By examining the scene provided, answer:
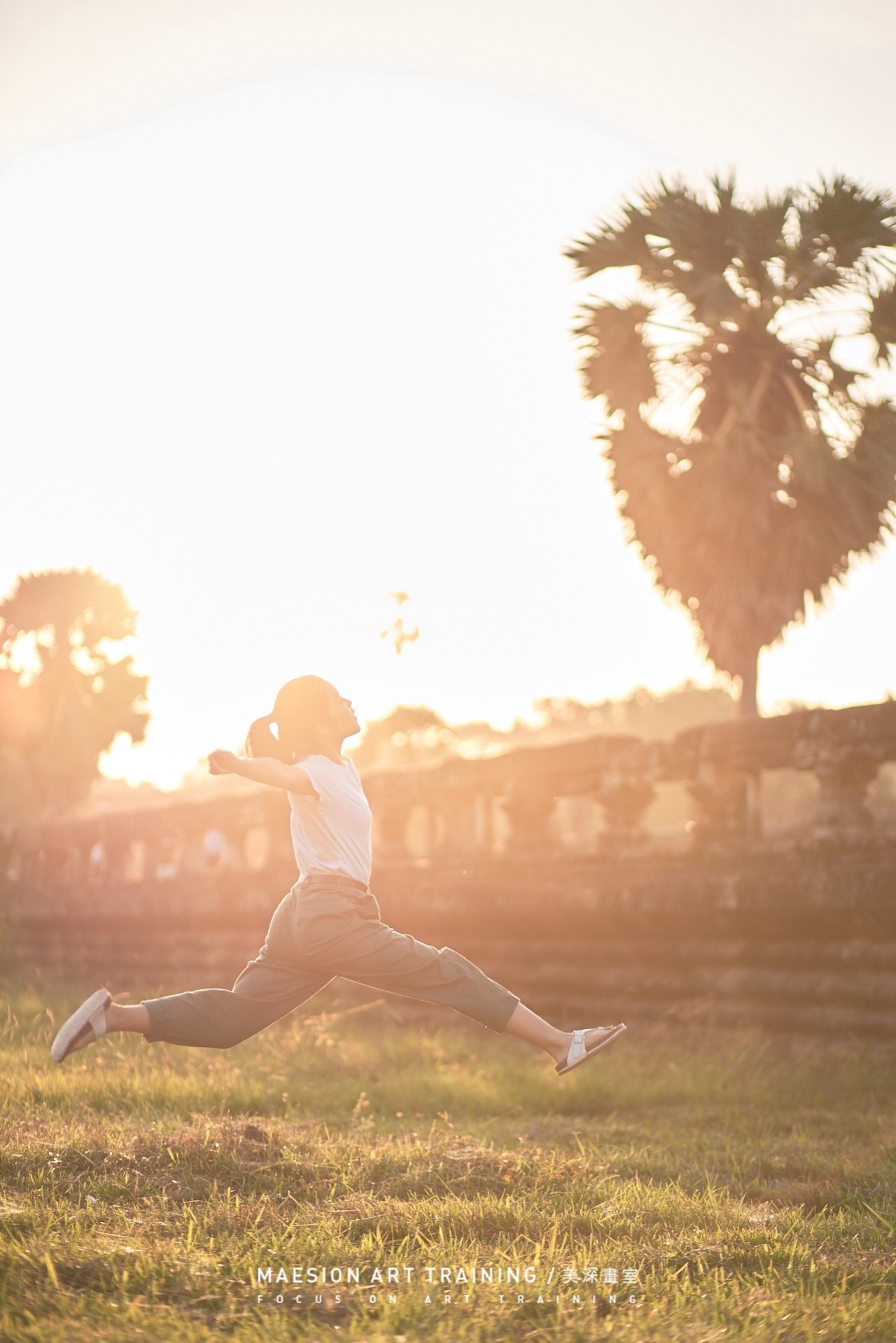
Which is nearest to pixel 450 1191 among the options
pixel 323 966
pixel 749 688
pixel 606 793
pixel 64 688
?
pixel 323 966

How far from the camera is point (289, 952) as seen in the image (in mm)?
4953

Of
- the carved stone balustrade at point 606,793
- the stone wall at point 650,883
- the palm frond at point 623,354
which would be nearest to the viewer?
the stone wall at point 650,883

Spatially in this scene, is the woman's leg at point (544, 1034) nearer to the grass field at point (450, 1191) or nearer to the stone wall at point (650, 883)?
the grass field at point (450, 1191)

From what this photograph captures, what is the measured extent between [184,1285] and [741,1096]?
14.5 feet

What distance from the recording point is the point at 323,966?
494 centimetres

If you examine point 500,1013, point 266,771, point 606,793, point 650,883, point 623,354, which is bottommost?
point 500,1013

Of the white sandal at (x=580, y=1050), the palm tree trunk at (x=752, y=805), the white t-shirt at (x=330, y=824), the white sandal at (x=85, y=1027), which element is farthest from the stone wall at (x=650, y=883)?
the white sandal at (x=85, y=1027)

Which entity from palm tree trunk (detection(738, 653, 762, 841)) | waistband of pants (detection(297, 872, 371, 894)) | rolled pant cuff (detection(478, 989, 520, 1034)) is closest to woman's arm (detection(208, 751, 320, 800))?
waistband of pants (detection(297, 872, 371, 894))

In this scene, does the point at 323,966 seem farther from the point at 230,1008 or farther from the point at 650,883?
the point at 650,883

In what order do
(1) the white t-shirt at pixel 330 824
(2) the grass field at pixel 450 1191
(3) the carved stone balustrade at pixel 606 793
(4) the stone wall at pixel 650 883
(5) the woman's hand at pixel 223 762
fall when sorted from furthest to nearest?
(3) the carved stone balustrade at pixel 606 793 < (4) the stone wall at pixel 650 883 < (1) the white t-shirt at pixel 330 824 < (5) the woman's hand at pixel 223 762 < (2) the grass field at pixel 450 1191

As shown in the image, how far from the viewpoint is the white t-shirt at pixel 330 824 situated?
16.3ft

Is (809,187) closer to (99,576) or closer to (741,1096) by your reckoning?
(741,1096)

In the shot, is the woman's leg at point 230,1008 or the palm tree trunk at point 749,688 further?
the palm tree trunk at point 749,688

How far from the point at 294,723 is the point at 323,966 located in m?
0.92
